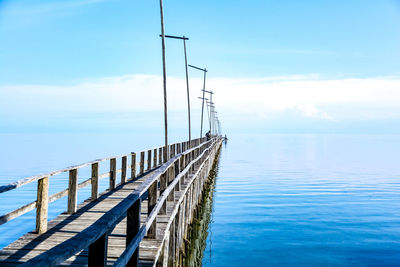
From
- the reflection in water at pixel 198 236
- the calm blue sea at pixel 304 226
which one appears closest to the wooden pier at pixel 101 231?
the reflection in water at pixel 198 236

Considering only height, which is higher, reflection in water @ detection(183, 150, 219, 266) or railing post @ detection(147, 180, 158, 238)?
railing post @ detection(147, 180, 158, 238)

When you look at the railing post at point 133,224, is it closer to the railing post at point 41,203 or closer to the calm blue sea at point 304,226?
the railing post at point 41,203

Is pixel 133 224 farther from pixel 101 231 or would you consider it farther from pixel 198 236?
pixel 198 236

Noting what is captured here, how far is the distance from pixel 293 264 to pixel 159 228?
22.7ft

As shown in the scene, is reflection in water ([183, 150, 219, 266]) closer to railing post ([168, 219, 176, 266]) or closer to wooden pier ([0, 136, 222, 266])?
wooden pier ([0, 136, 222, 266])

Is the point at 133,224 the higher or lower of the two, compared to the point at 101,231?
lower

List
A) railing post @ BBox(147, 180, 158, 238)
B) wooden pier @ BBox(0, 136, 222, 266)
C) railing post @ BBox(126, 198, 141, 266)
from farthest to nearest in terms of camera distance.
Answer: railing post @ BBox(147, 180, 158, 238), railing post @ BBox(126, 198, 141, 266), wooden pier @ BBox(0, 136, 222, 266)

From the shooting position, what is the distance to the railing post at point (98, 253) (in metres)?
2.43

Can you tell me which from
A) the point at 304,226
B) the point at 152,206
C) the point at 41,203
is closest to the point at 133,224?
the point at 152,206

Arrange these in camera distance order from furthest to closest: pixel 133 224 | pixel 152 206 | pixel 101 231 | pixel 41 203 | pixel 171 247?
1. pixel 171 247
2. pixel 41 203
3. pixel 152 206
4. pixel 133 224
5. pixel 101 231

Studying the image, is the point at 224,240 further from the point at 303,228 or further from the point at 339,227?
the point at 339,227

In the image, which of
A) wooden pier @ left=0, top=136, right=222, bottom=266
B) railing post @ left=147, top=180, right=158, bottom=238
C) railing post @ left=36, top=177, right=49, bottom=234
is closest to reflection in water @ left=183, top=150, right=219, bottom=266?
wooden pier @ left=0, top=136, right=222, bottom=266

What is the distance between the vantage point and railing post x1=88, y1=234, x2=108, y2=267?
243cm

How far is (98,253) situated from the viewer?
2.46 meters
